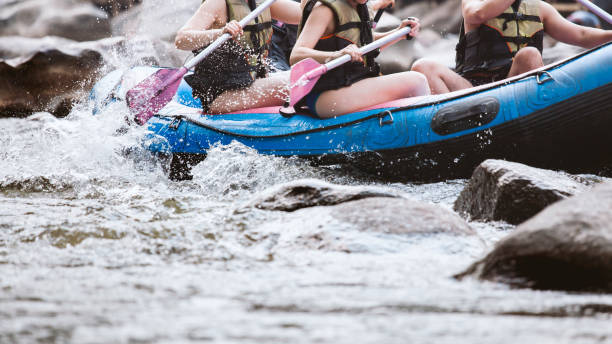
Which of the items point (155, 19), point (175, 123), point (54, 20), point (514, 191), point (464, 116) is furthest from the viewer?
point (155, 19)

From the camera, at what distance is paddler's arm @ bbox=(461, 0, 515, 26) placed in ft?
13.9

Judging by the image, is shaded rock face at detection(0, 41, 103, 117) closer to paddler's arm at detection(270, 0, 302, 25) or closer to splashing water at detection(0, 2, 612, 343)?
paddler's arm at detection(270, 0, 302, 25)

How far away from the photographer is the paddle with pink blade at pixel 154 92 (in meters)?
4.62

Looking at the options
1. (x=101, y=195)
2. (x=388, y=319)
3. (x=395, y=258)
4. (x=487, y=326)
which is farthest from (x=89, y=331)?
(x=101, y=195)

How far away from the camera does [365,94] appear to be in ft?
13.4

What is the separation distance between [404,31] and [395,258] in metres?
2.37

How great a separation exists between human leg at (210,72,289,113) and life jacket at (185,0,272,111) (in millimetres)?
38

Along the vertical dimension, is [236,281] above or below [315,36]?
below

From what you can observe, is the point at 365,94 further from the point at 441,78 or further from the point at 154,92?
the point at 154,92

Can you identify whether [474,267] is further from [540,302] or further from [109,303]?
[109,303]

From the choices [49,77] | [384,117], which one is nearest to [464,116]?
[384,117]

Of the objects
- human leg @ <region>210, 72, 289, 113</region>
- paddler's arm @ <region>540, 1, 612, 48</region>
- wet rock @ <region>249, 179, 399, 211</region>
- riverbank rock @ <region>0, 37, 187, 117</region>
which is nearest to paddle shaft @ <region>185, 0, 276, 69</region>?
human leg @ <region>210, 72, 289, 113</region>

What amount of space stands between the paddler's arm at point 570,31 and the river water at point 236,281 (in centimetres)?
149

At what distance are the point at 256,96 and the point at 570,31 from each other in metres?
2.22
